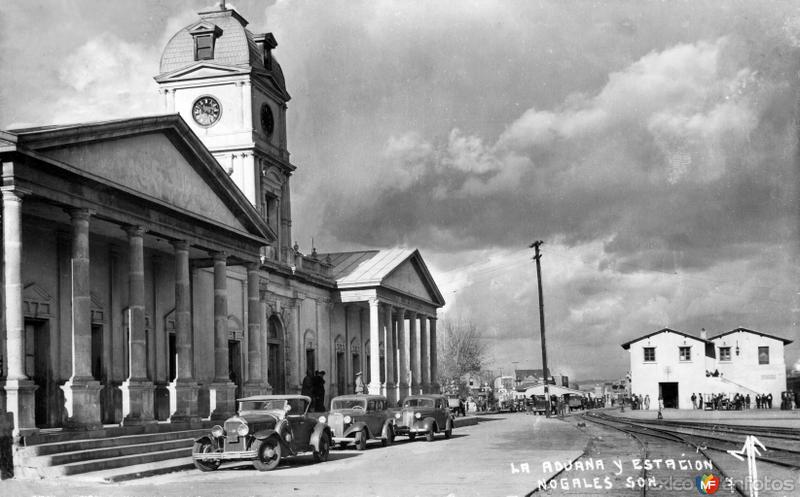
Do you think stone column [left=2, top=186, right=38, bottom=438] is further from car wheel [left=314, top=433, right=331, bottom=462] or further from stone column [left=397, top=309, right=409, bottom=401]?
stone column [left=397, top=309, right=409, bottom=401]

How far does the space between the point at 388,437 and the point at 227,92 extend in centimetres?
1745

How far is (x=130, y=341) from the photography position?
74.9 ft

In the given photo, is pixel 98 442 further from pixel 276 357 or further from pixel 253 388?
pixel 276 357

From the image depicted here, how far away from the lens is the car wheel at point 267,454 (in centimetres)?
1794

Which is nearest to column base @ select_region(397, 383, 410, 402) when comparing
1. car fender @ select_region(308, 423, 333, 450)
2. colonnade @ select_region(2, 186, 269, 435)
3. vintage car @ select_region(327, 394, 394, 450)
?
colonnade @ select_region(2, 186, 269, 435)

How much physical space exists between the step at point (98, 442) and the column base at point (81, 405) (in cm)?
45

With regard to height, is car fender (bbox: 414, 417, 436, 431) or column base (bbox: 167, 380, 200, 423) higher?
column base (bbox: 167, 380, 200, 423)

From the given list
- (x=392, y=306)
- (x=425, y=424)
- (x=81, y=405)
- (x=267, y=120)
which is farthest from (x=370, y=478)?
(x=392, y=306)

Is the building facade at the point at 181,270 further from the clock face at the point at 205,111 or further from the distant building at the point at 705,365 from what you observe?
the distant building at the point at 705,365

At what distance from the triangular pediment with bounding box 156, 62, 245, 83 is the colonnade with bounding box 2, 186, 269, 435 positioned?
1019 centimetres

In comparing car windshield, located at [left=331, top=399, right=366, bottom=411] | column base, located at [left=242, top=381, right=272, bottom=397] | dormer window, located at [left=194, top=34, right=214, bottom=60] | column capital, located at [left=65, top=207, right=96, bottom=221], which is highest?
dormer window, located at [left=194, top=34, right=214, bottom=60]

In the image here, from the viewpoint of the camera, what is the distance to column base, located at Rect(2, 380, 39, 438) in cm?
1775

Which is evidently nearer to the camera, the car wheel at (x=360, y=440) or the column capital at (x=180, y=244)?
the car wheel at (x=360, y=440)

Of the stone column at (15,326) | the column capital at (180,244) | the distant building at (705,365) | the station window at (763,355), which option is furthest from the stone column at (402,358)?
the station window at (763,355)
